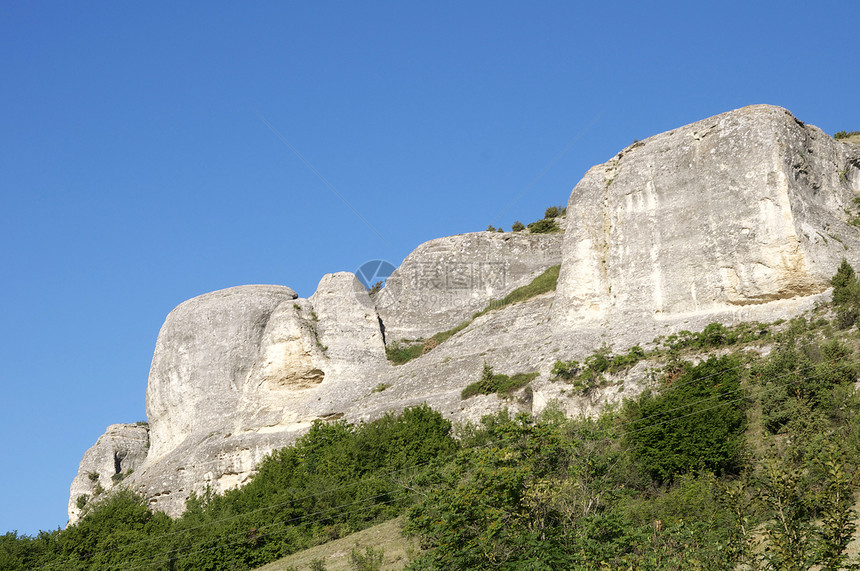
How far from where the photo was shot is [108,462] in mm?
45906

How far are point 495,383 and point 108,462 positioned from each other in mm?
22906

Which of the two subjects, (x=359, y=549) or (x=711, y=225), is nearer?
(x=359, y=549)

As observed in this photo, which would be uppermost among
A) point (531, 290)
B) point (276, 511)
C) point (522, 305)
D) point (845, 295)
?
point (531, 290)

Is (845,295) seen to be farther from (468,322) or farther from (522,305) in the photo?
(468,322)

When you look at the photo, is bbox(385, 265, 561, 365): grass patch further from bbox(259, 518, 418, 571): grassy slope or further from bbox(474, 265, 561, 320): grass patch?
bbox(259, 518, 418, 571): grassy slope

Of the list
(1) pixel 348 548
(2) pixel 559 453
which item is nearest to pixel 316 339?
(1) pixel 348 548

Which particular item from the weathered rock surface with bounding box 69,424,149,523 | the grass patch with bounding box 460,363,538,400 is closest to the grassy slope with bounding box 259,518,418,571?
the grass patch with bounding box 460,363,538,400

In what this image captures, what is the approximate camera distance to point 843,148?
35.7 m

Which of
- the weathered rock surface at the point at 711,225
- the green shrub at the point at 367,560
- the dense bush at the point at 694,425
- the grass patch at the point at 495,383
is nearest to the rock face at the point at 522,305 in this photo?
the weathered rock surface at the point at 711,225

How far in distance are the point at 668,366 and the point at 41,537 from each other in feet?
77.1

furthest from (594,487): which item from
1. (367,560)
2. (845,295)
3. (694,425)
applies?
(845,295)

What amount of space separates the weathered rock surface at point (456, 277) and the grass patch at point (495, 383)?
32.6ft

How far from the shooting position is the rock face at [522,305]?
31484mm

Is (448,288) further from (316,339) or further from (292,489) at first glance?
(292,489)
